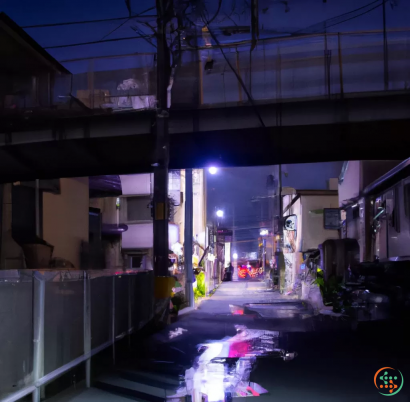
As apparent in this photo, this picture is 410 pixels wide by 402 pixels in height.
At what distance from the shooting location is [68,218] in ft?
69.8

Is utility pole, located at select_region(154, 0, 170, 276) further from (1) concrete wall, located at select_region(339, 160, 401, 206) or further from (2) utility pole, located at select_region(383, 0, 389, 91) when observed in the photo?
(1) concrete wall, located at select_region(339, 160, 401, 206)

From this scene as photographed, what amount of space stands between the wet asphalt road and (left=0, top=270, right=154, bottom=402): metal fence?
5.58 feet

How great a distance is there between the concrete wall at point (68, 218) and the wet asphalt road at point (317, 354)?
24.3 feet

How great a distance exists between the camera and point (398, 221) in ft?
38.9

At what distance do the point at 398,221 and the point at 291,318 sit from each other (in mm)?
6804

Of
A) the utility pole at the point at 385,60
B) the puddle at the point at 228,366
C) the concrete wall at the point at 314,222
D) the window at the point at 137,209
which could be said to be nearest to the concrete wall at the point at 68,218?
the window at the point at 137,209

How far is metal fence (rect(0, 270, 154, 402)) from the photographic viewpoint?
18.2 ft

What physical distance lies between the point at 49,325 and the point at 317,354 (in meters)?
5.52

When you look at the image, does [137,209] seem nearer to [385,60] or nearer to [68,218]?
[68,218]

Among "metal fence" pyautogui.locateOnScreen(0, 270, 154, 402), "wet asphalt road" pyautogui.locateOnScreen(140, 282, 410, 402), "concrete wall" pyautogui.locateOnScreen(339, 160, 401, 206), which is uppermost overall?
"concrete wall" pyautogui.locateOnScreen(339, 160, 401, 206)

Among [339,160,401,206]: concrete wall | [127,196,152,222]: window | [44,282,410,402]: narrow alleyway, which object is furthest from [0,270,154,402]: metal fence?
[127,196,152,222]: window

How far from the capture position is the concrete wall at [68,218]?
19.8 metres

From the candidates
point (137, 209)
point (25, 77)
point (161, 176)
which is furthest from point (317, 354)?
point (137, 209)

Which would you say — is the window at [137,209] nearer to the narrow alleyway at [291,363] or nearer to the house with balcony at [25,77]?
the house with balcony at [25,77]
